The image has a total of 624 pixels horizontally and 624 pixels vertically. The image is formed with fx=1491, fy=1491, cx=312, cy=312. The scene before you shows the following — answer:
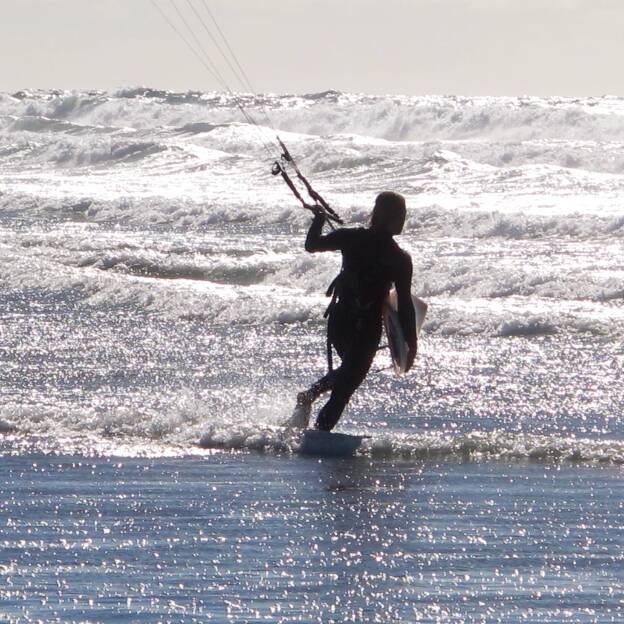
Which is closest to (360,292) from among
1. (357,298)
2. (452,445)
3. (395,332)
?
(357,298)

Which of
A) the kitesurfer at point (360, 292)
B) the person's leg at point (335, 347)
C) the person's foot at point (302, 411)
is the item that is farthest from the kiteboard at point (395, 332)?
the person's foot at point (302, 411)

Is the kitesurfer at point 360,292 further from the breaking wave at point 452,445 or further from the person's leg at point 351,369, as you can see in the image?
the breaking wave at point 452,445

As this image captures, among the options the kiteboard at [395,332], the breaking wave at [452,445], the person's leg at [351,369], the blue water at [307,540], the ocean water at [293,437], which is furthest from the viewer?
the person's leg at [351,369]

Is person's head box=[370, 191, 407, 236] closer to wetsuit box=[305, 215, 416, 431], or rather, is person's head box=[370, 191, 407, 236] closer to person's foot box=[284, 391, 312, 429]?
wetsuit box=[305, 215, 416, 431]

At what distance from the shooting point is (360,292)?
7.79 m

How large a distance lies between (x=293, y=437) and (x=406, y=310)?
2.97 ft

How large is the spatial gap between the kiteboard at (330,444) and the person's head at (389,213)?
108 centimetres

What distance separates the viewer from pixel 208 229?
27.1 m

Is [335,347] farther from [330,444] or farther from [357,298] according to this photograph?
[330,444]

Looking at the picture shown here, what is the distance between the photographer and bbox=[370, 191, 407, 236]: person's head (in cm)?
754

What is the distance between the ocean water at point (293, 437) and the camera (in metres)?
4.90

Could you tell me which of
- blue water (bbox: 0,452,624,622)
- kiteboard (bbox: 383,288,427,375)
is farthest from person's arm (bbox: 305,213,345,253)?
blue water (bbox: 0,452,624,622)

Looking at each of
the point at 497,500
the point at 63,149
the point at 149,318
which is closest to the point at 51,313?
the point at 149,318

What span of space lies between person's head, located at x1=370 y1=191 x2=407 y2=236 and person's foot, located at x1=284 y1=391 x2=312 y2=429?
1078 millimetres
